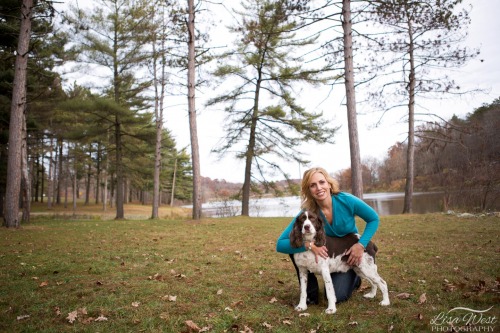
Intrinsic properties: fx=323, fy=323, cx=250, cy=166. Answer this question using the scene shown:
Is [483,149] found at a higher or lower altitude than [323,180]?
higher

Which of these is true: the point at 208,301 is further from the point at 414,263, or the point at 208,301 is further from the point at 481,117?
the point at 481,117

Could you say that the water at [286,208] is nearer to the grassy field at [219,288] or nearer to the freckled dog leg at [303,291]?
the grassy field at [219,288]

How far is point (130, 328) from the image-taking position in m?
3.48

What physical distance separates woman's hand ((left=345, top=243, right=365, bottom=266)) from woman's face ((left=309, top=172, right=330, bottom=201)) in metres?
0.69

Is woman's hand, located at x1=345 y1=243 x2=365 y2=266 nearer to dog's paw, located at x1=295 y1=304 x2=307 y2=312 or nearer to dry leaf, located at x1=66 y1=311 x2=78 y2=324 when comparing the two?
dog's paw, located at x1=295 y1=304 x2=307 y2=312

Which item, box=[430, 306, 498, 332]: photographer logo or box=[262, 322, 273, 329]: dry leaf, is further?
box=[262, 322, 273, 329]: dry leaf

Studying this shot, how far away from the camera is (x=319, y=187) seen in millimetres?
4074

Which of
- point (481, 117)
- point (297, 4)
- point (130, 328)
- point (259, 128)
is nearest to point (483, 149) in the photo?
point (481, 117)

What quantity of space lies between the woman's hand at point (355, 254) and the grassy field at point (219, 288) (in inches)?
21.6

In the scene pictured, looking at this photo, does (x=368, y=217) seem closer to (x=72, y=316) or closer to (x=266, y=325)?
(x=266, y=325)

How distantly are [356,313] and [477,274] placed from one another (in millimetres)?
2657

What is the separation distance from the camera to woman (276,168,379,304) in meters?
4.07

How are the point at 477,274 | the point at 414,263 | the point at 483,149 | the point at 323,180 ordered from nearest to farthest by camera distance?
the point at 323,180 < the point at 477,274 < the point at 414,263 < the point at 483,149

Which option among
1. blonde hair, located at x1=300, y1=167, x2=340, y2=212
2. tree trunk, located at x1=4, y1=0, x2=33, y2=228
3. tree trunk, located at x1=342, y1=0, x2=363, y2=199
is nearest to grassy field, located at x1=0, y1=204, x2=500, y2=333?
blonde hair, located at x1=300, y1=167, x2=340, y2=212
